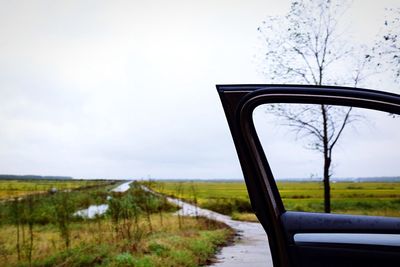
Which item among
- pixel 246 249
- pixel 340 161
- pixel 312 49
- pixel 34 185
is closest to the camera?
pixel 340 161

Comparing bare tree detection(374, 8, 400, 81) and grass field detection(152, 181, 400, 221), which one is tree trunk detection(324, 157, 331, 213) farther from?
bare tree detection(374, 8, 400, 81)

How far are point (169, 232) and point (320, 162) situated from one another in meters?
0.95

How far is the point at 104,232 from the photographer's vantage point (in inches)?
86.7

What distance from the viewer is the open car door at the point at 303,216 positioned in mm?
862

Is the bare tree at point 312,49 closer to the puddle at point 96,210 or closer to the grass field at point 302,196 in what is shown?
the grass field at point 302,196

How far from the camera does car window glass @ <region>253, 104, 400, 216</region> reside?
150cm

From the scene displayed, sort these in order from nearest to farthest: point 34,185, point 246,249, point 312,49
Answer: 1. point 34,185
2. point 246,249
3. point 312,49

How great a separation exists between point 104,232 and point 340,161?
4.14ft

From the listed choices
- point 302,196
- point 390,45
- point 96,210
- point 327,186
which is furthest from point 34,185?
point 390,45

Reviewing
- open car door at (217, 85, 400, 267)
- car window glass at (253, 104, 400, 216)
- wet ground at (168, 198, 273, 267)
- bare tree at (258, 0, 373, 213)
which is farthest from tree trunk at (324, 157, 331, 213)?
open car door at (217, 85, 400, 267)

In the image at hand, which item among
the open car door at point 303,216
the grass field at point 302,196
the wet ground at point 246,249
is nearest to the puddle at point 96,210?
the grass field at point 302,196

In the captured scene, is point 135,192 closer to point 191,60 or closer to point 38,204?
point 38,204

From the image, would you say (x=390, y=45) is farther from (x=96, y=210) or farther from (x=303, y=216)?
(x=96, y=210)

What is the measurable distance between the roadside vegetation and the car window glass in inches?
27.5
